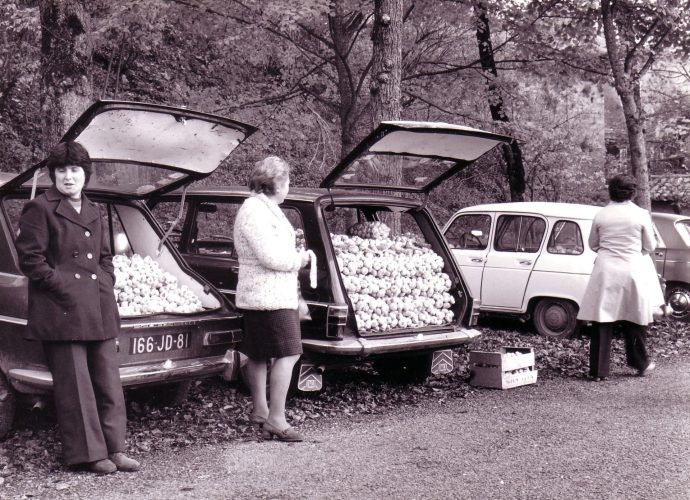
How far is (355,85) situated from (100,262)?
921cm

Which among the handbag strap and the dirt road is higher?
the handbag strap

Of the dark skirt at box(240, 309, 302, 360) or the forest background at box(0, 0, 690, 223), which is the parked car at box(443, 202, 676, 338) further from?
the dark skirt at box(240, 309, 302, 360)

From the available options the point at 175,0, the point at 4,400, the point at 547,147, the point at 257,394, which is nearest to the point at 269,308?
the point at 257,394

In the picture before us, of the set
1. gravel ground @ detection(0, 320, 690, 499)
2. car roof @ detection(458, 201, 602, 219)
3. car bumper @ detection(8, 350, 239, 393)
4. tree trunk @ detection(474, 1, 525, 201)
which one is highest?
tree trunk @ detection(474, 1, 525, 201)

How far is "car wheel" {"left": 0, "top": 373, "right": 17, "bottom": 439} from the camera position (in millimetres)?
5906

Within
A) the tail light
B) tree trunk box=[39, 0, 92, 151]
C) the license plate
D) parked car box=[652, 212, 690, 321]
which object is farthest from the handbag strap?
parked car box=[652, 212, 690, 321]

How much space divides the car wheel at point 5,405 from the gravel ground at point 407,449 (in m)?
0.15

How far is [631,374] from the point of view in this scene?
9453mm

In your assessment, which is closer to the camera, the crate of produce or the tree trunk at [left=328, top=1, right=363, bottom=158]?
the crate of produce

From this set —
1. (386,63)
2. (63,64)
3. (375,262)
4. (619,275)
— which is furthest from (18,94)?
(619,275)

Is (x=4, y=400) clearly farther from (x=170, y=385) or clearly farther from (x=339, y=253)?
(x=339, y=253)

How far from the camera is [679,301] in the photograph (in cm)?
1428

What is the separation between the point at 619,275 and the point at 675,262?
585 cm

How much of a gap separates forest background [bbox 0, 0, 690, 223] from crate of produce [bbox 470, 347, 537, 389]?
339 cm
